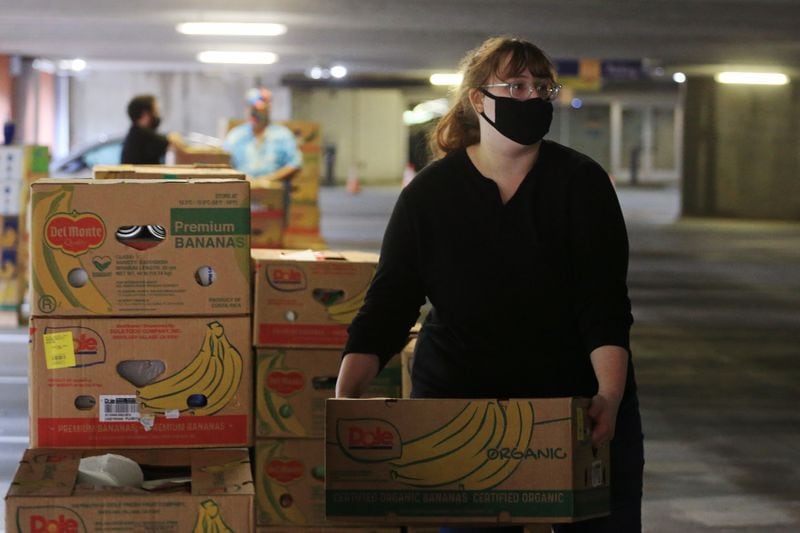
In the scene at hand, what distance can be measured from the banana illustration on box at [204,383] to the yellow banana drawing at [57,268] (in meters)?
0.29

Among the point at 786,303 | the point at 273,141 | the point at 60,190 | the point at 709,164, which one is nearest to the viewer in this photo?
the point at 60,190

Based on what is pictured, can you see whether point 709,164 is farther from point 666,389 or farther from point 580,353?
point 580,353

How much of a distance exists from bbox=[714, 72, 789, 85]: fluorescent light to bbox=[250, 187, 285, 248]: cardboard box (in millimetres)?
19271

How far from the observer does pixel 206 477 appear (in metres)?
3.26

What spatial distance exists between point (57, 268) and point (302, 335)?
1.29 metres

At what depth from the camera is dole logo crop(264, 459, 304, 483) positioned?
4848mm

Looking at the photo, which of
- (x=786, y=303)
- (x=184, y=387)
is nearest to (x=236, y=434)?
(x=184, y=387)

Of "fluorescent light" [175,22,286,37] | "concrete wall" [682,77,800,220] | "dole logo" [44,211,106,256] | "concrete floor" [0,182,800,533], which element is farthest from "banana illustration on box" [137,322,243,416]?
"concrete wall" [682,77,800,220]

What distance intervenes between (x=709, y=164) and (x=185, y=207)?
91.1ft

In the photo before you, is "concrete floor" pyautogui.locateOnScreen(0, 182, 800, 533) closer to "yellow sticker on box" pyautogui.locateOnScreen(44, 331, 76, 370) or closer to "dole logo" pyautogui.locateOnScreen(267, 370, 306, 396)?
"dole logo" pyautogui.locateOnScreen(267, 370, 306, 396)

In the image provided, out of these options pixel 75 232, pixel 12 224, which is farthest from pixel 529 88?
pixel 12 224

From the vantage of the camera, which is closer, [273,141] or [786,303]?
[273,141]

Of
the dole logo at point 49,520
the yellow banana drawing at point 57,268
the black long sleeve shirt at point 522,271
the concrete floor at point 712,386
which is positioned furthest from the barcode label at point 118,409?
the concrete floor at point 712,386

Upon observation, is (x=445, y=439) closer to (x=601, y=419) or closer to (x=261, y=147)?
(x=601, y=419)
